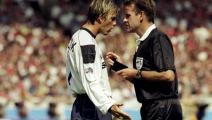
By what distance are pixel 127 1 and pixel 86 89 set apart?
31.9 inches

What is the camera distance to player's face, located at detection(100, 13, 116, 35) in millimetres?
6203

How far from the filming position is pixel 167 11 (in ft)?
68.2

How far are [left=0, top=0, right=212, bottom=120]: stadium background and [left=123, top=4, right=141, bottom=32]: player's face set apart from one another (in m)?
8.63

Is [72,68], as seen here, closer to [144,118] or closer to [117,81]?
[144,118]

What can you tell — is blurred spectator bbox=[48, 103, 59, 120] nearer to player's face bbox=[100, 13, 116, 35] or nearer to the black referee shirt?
player's face bbox=[100, 13, 116, 35]

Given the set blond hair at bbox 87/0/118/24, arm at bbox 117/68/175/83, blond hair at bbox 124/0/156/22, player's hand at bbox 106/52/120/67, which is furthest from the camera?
player's hand at bbox 106/52/120/67

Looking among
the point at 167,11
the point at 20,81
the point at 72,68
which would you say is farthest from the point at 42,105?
the point at 72,68

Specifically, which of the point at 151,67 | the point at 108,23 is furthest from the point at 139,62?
the point at 108,23

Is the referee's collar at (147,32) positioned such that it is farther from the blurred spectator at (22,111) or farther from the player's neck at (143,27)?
the blurred spectator at (22,111)

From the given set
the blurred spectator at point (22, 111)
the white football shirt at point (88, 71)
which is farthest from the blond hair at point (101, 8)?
the blurred spectator at point (22, 111)

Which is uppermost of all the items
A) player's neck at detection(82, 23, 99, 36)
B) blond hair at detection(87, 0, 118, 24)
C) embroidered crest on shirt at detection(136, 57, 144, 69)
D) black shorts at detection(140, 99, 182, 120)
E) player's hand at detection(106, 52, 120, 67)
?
blond hair at detection(87, 0, 118, 24)

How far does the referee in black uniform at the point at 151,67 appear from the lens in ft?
18.9

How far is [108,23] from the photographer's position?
6227mm

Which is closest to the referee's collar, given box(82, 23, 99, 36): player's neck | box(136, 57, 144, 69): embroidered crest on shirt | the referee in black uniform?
the referee in black uniform
